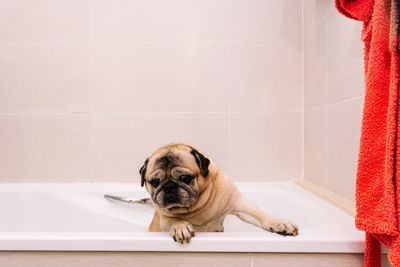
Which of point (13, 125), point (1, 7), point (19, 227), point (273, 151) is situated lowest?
point (19, 227)

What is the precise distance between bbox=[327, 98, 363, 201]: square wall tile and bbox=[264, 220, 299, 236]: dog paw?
0.40 meters

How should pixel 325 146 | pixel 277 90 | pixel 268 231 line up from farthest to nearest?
pixel 277 90
pixel 325 146
pixel 268 231

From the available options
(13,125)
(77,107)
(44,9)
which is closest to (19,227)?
(13,125)

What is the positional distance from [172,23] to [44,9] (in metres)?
0.79

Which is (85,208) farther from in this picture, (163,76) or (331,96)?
(331,96)

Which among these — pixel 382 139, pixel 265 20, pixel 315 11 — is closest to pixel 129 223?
pixel 382 139

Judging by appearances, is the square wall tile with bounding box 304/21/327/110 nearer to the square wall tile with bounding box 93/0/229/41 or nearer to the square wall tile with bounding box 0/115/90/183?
the square wall tile with bounding box 93/0/229/41

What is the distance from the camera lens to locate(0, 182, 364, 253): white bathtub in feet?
2.56

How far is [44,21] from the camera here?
1.72 m

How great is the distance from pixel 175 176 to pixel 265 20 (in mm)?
1189

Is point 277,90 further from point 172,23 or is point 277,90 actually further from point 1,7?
point 1,7

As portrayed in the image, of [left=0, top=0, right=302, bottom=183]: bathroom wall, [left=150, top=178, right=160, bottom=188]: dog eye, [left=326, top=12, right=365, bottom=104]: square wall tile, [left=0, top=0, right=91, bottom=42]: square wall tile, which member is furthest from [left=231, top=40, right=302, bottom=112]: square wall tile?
[left=0, top=0, right=91, bottom=42]: square wall tile

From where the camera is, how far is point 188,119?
1.72 m

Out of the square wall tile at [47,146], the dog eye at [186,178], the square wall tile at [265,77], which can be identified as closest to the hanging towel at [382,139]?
the dog eye at [186,178]
